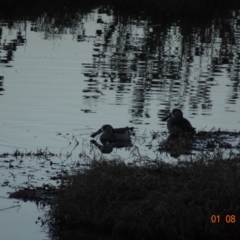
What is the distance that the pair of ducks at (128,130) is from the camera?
45.4 ft

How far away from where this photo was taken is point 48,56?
71.7 ft

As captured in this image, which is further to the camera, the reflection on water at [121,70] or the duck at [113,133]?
the reflection on water at [121,70]

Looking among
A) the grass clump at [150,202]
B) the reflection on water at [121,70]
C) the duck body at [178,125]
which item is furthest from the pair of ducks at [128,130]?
the grass clump at [150,202]

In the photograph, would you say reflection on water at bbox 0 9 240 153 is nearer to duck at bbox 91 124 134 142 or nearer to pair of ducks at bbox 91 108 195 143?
pair of ducks at bbox 91 108 195 143

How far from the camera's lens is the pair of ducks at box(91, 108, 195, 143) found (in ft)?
45.4

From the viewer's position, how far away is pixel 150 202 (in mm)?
8344

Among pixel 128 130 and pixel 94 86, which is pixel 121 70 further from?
pixel 128 130

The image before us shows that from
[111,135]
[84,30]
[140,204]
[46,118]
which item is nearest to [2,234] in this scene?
[140,204]

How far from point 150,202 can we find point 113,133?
558 cm

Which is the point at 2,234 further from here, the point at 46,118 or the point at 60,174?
the point at 46,118

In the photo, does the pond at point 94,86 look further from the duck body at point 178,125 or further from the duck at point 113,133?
the duck body at point 178,125

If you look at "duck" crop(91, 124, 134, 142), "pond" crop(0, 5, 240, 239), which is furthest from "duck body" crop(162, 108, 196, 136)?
"duck" crop(91, 124, 134, 142)

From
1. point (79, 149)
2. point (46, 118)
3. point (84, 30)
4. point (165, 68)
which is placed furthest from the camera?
point (84, 30)

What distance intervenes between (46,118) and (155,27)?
14.4m
